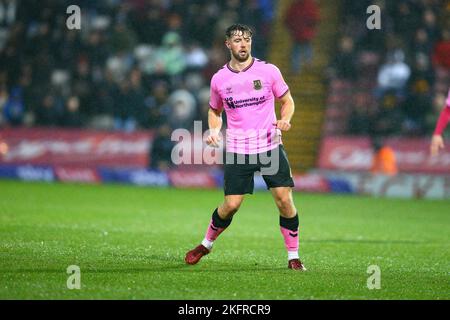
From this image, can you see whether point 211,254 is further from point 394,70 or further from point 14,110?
point 14,110

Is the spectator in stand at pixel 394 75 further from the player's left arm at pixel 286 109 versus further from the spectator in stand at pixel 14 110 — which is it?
the player's left arm at pixel 286 109

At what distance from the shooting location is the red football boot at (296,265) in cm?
953

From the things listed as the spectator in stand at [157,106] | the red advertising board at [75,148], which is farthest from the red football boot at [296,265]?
the spectator in stand at [157,106]

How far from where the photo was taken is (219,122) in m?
10.0

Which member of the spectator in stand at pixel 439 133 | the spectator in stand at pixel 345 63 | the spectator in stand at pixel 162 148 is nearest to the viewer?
the spectator in stand at pixel 439 133

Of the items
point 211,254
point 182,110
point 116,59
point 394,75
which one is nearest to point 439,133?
point 211,254

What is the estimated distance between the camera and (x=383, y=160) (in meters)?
22.1

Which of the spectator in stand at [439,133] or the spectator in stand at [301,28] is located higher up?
the spectator in stand at [301,28]

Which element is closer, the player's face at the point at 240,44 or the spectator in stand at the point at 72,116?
the player's face at the point at 240,44

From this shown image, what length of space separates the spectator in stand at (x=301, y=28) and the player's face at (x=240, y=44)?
1620 centimetres

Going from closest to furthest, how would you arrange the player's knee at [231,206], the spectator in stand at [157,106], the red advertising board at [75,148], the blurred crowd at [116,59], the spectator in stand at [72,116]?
1. the player's knee at [231,206]
2. the red advertising board at [75,148]
3. the spectator in stand at [157,106]
4. the spectator in stand at [72,116]
5. the blurred crowd at [116,59]

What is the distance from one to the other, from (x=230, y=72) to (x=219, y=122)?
0.58m

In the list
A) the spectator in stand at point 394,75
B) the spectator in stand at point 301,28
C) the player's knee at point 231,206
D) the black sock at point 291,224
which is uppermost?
the spectator in stand at point 301,28
